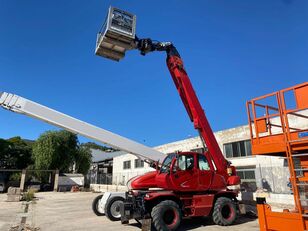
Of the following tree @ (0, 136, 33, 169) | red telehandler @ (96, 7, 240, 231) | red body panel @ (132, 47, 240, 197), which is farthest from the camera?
tree @ (0, 136, 33, 169)

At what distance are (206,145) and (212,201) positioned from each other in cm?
223

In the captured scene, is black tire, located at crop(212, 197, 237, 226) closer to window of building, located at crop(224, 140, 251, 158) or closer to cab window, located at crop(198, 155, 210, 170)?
cab window, located at crop(198, 155, 210, 170)

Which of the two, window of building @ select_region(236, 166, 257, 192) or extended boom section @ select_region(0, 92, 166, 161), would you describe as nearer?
extended boom section @ select_region(0, 92, 166, 161)

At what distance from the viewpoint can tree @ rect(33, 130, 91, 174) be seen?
37031mm

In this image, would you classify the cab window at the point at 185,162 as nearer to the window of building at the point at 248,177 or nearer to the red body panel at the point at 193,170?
the red body panel at the point at 193,170

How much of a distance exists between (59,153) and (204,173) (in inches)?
1265

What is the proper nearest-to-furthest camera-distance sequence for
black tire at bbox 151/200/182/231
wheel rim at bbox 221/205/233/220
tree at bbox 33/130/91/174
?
1. black tire at bbox 151/200/182/231
2. wheel rim at bbox 221/205/233/220
3. tree at bbox 33/130/91/174

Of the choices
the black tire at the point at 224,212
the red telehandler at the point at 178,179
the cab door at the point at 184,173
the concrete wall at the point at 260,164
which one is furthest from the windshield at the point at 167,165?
the concrete wall at the point at 260,164

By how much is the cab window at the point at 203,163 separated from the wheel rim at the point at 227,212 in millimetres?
1613

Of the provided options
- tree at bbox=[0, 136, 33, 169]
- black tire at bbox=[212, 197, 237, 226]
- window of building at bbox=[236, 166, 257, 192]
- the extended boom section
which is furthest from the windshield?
tree at bbox=[0, 136, 33, 169]

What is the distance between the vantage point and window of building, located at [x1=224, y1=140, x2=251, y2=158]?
59.7ft

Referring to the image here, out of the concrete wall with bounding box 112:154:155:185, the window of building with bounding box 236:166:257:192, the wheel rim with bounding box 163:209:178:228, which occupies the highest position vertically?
the concrete wall with bounding box 112:154:155:185

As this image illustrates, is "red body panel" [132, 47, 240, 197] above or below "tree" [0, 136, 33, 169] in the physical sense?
below

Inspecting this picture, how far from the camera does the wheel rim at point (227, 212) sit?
10.1 m
